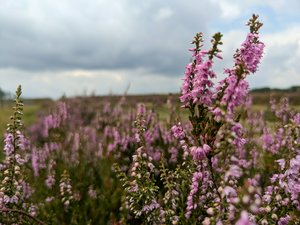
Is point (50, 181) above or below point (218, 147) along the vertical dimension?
below

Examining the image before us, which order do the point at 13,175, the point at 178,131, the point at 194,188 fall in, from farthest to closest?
1. the point at 13,175
2. the point at 194,188
3. the point at 178,131

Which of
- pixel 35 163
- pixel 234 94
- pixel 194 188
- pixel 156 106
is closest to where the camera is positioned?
pixel 234 94

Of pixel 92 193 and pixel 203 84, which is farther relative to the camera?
pixel 92 193

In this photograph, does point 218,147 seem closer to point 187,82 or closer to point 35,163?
point 187,82

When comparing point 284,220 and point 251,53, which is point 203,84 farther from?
point 284,220

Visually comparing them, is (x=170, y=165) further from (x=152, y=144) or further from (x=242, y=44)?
(x=242, y=44)

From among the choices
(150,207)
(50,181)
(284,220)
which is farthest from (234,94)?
(50,181)

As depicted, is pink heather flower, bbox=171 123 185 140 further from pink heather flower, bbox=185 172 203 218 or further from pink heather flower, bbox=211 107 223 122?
pink heather flower, bbox=211 107 223 122

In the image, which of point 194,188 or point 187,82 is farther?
point 194,188

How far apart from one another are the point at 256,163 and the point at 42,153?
515 centimetres

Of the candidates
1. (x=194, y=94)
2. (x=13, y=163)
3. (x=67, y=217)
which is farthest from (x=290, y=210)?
(x=67, y=217)

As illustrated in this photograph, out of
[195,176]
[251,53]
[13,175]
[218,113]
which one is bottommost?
[13,175]

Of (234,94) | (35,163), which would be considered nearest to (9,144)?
(234,94)

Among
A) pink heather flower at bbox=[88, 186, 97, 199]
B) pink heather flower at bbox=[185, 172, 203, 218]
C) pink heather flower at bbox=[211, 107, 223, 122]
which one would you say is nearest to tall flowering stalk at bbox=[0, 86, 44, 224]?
pink heather flower at bbox=[185, 172, 203, 218]
